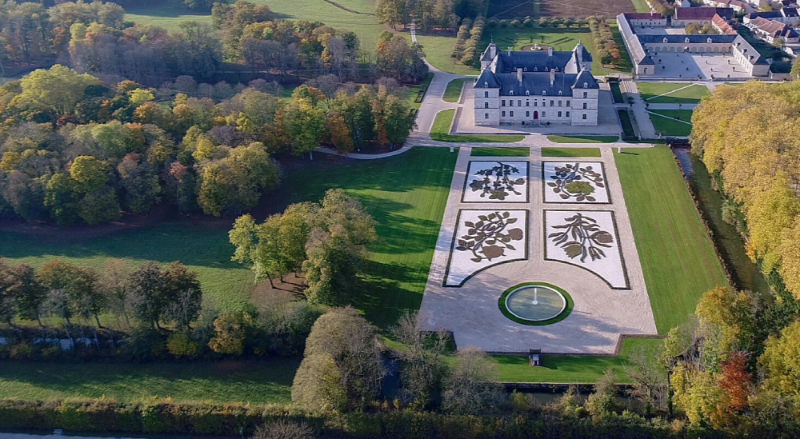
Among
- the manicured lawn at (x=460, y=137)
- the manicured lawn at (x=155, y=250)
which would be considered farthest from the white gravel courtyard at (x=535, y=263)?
the manicured lawn at (x=155, y=250)

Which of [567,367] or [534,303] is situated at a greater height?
[534,303]

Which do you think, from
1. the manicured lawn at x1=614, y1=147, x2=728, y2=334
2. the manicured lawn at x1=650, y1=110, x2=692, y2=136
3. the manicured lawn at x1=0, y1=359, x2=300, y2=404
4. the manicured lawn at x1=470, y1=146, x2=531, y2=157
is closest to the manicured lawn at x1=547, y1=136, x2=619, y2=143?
the manicured lawn at x1=614, y1=147, x2=728, y2=334

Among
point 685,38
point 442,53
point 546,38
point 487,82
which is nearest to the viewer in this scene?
point 487,82

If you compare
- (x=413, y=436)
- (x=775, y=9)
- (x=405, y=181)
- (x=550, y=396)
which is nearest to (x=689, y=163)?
(x=405, y=181)

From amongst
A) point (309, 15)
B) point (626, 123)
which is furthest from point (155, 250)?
point (309, 15)

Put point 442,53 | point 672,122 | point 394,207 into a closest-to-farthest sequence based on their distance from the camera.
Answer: point 394,207, point 672,122, point 442,53

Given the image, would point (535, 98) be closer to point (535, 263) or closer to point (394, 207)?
point (394, 207)

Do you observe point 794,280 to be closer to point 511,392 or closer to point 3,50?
point 511,392
